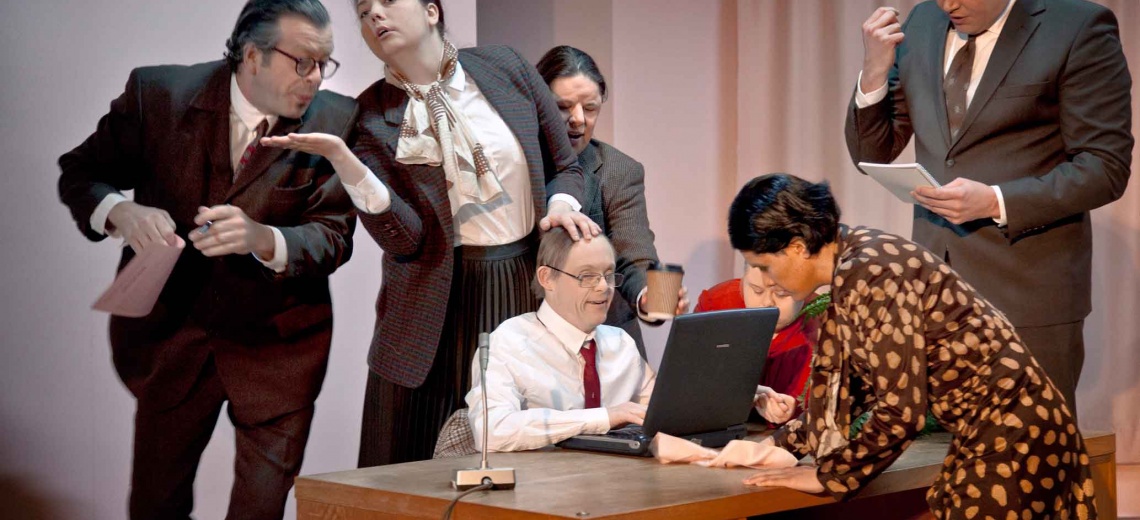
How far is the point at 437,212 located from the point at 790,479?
1.22 m

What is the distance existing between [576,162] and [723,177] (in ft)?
7.64

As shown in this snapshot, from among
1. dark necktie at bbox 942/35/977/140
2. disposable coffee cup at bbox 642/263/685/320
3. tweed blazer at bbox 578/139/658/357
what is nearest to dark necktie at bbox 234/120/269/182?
tweed blazer at bbox 578/139/658/357

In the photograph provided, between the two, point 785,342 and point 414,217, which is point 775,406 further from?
point 414,217

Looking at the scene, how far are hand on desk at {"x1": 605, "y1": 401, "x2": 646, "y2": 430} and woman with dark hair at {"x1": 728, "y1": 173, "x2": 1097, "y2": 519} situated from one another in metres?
0.46

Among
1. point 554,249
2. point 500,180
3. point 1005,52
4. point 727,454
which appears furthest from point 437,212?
point 1005,52

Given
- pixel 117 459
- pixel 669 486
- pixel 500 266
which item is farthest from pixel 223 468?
pixel 669 486

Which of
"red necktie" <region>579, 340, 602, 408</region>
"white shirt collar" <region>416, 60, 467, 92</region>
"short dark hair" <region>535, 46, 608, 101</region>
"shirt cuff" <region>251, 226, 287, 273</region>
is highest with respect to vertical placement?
"short dark hair" <region>535, 46, 608, 101</region>

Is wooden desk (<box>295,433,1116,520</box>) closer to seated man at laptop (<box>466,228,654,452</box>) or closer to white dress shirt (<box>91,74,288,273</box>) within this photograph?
seated man at laptop (<box>466,228,654,452</box>)

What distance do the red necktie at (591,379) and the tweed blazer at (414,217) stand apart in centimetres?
38

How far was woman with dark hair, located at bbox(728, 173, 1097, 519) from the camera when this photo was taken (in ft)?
7.09

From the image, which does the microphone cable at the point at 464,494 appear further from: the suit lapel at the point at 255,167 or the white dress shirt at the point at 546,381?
the suit lapel at the point at 255,167

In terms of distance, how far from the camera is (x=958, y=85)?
3002 millimetres

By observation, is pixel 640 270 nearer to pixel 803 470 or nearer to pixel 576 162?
pixel 576 162

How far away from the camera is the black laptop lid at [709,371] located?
244 centimetres
